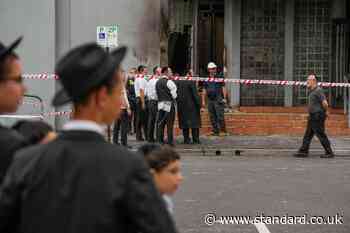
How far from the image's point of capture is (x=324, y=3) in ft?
79.0

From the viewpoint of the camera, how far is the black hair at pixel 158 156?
419 cm

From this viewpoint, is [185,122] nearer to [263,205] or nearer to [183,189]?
[183,189]

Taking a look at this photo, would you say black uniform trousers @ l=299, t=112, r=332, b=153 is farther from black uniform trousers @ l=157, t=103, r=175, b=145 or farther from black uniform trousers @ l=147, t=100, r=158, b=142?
black uniform trousers @ l=147, t=100, r=158, b=142

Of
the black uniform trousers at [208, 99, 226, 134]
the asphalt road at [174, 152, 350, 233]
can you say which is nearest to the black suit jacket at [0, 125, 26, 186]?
the asphalt road at [174, 152, 350, 233]

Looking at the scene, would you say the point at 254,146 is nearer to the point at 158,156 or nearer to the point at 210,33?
the point at 210,33

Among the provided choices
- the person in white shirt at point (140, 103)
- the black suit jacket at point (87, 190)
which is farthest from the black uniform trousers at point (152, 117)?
the black suit jacket at point (87, 190)

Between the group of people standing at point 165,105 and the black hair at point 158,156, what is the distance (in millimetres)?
14474

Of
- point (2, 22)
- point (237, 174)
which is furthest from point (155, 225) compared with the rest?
point (2, 22)

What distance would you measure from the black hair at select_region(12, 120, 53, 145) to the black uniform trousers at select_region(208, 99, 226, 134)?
1716 centimetres

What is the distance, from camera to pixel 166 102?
19391 mm

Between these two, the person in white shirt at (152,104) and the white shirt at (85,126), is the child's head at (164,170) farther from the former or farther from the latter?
the person in white shirt at (152,104)

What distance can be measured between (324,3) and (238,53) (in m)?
2.71

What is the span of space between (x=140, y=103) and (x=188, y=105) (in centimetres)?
127

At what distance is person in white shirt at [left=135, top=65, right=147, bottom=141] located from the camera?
808 inches
